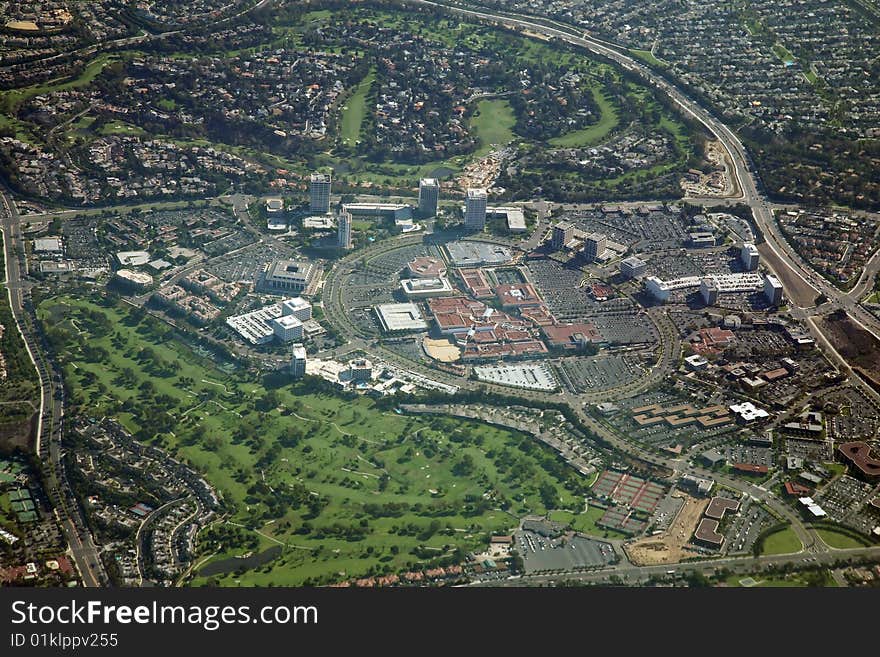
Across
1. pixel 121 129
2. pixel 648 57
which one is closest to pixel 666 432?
pixel 121 129

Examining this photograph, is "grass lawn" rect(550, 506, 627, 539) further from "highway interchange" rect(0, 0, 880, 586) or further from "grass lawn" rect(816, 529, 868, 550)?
"grass lawn" rect(816, 529, 868, 550)

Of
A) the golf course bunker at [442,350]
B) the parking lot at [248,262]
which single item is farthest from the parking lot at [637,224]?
the parking lot at [248,262]

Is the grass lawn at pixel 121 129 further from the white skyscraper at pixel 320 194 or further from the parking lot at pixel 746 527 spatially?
the parking lot at pixel 746 527

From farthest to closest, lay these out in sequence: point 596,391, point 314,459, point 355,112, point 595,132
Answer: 1. point 355,112
2. point 595,132
3. point 596,391
4. point 314,459

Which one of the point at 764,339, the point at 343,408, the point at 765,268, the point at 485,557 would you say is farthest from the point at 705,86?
the point at 485,557

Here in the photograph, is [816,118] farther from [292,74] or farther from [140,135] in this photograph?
[140,135]

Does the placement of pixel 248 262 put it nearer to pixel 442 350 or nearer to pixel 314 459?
pixel 442 350
